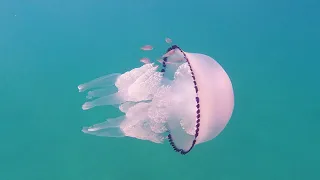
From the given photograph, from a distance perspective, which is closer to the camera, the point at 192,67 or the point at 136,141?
the point at 192,67

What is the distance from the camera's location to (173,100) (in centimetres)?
454

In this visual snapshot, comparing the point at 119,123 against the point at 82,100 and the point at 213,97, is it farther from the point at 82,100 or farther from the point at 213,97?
the point at 82,100

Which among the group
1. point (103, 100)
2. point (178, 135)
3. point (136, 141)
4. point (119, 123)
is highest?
point (136, 141)

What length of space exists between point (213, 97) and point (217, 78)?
256 millimetres

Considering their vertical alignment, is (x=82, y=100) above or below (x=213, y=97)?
above

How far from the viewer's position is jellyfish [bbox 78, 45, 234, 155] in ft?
13.0

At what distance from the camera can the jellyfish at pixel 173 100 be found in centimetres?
397

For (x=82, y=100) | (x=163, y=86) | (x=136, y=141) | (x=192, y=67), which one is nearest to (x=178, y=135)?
(x=163, y=86)

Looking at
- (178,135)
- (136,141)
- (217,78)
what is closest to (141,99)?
(178,135)

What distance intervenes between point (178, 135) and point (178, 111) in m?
0.27

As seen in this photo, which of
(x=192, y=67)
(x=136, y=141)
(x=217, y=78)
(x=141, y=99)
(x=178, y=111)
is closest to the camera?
(x=192, y=67)

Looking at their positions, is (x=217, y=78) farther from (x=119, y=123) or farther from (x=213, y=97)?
(x=119, y=123)

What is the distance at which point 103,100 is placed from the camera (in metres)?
5.07

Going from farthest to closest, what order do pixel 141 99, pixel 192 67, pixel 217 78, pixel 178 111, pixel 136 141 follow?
1. pixel 136 141
2. pixel 141 99
3. pixel 178 111
4. pixel 217 78
5. pixel 192 67
